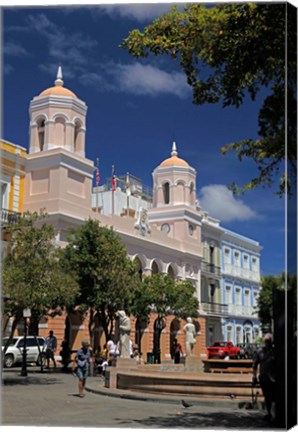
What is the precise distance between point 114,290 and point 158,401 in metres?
10.4

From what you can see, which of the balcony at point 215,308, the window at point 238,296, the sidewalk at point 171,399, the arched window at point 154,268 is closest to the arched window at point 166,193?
the arched window at point 154,268

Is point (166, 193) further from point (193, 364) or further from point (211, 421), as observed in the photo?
point (211, 421)

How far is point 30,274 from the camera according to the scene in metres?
14.4

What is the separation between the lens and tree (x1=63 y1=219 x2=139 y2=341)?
21.3m

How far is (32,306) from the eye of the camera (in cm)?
1445

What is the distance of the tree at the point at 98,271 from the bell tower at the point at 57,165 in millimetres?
935

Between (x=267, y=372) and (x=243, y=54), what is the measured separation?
4271 mm

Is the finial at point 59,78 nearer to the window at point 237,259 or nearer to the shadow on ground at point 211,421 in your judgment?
the shadow on ground at point 211,421

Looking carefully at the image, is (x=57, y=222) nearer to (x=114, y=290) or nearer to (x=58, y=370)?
(x=114, y=290)

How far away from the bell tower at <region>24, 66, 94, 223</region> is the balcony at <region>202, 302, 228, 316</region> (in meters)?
11.4

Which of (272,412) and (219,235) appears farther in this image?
(219,235)

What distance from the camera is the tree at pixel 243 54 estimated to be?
839 centimetres

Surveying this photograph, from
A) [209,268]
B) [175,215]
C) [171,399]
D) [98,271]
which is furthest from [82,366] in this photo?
[209,268]

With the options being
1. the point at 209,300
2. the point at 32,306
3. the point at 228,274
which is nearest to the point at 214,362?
the point at 32,306
